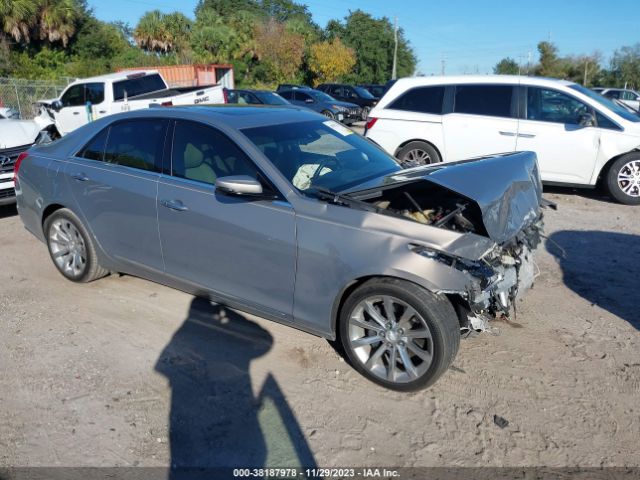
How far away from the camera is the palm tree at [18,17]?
30.1 m

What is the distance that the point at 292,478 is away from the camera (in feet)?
9.16

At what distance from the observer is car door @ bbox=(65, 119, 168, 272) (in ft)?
14.2

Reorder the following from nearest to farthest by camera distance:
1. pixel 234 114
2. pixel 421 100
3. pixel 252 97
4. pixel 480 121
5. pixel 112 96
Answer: pixel 234 114 < pixel 480 121 < pixel 421 100 < pixel 112 96 < pixel 252 97

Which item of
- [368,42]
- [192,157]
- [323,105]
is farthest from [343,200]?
[368,42]

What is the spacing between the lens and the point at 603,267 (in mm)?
5551

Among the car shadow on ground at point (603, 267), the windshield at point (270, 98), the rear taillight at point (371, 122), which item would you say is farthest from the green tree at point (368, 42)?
the car shadow on ground at point (603, 267)

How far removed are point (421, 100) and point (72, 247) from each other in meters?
6.17

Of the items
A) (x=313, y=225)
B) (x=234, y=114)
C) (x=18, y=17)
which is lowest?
(x=313, y=225)

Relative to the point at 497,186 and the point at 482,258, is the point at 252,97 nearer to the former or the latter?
the point at 497,186

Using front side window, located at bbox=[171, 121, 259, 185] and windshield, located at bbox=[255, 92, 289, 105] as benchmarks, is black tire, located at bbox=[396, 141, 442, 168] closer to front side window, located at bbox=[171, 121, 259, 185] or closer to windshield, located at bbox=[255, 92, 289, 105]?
front side window, located at bbox=[171, 121, 259, 185]

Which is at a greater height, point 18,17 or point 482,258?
point 18,17

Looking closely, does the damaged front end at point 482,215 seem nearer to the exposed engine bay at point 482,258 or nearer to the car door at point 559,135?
the exposed engine bay at point 482,258

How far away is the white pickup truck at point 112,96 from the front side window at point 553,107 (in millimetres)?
7687

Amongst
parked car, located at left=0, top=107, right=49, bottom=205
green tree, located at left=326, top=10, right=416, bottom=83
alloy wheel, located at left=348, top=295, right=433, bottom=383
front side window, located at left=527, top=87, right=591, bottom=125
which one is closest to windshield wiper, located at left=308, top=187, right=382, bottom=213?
alloy wheel, located at left=348, top=295, right=433, bottom=383
